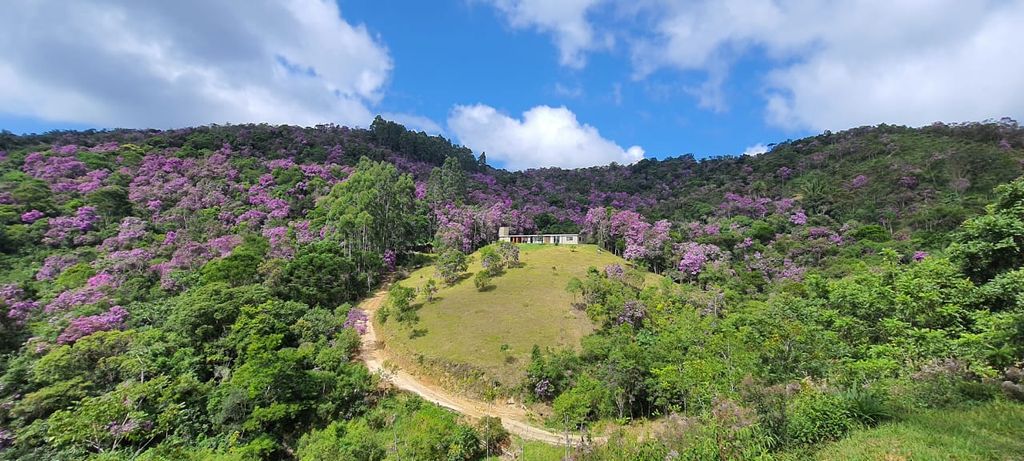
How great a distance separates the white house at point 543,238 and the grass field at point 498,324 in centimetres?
1547

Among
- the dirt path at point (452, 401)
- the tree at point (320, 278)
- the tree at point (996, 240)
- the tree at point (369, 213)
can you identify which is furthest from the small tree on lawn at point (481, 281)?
the tree at point (996, 240)

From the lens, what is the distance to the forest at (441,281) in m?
12.9

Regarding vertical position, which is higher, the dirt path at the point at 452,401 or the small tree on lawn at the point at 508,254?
the small tree on lawn at the point at 508,254

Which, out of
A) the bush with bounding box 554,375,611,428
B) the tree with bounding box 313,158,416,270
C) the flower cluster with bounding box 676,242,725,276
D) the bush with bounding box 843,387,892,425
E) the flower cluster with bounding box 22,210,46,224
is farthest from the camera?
the flower cluster with bounding box 676,242,725,276

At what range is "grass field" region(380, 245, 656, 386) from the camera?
28.2m

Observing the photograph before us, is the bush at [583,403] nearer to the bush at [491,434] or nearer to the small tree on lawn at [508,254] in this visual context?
the bush at [491,434]

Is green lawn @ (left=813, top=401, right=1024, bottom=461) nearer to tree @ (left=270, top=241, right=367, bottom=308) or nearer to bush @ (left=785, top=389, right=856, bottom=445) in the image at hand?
bush @ (left=785, top=389, right=856, bottom=445)

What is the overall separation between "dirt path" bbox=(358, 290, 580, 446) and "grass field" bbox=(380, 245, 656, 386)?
1.32 m

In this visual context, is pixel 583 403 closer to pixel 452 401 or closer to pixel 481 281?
pixel 452 401

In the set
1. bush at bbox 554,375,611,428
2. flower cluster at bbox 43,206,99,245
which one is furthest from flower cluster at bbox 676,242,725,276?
flower cluster at bbox 43,206,99,245

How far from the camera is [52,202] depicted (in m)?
44.8

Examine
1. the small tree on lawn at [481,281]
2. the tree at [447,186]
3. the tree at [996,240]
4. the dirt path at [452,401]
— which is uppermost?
the tree at [447,186]

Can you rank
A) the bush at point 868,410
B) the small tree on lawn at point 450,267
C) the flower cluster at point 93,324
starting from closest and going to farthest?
the bush at point 868,410
the flower cluster at point 93,324
the small tree on lawn at point 450,267

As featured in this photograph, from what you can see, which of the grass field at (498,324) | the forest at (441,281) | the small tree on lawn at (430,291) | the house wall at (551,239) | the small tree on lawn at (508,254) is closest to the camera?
the forest at (441,281)
